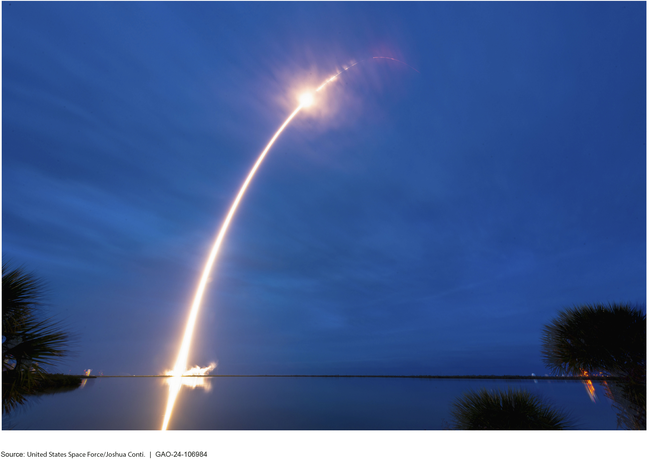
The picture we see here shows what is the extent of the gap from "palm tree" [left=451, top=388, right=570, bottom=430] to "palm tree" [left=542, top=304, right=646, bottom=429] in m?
2.36

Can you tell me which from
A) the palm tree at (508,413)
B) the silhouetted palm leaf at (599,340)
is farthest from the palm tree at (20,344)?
the silhouetted palm leaf at (599,340)

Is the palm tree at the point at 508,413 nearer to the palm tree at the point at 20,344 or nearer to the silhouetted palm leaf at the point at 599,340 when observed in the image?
the silhouetted palm leaf at the point at 599,340

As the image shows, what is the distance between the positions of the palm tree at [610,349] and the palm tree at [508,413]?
236cm

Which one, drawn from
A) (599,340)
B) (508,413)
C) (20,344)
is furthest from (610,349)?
(20,344)

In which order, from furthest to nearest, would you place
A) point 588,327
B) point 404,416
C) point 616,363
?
1. point 404,416
2. point 588,327
3. point 616,363

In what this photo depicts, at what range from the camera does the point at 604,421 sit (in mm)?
30516

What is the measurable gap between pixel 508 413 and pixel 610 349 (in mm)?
5079

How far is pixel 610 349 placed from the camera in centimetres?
1217

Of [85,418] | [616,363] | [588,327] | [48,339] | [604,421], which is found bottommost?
[85,418]

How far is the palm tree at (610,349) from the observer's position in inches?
443

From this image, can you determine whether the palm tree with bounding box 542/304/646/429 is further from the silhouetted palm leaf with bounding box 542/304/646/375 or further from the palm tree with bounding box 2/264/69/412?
the palm tree with bounding box 2/264/69/412
